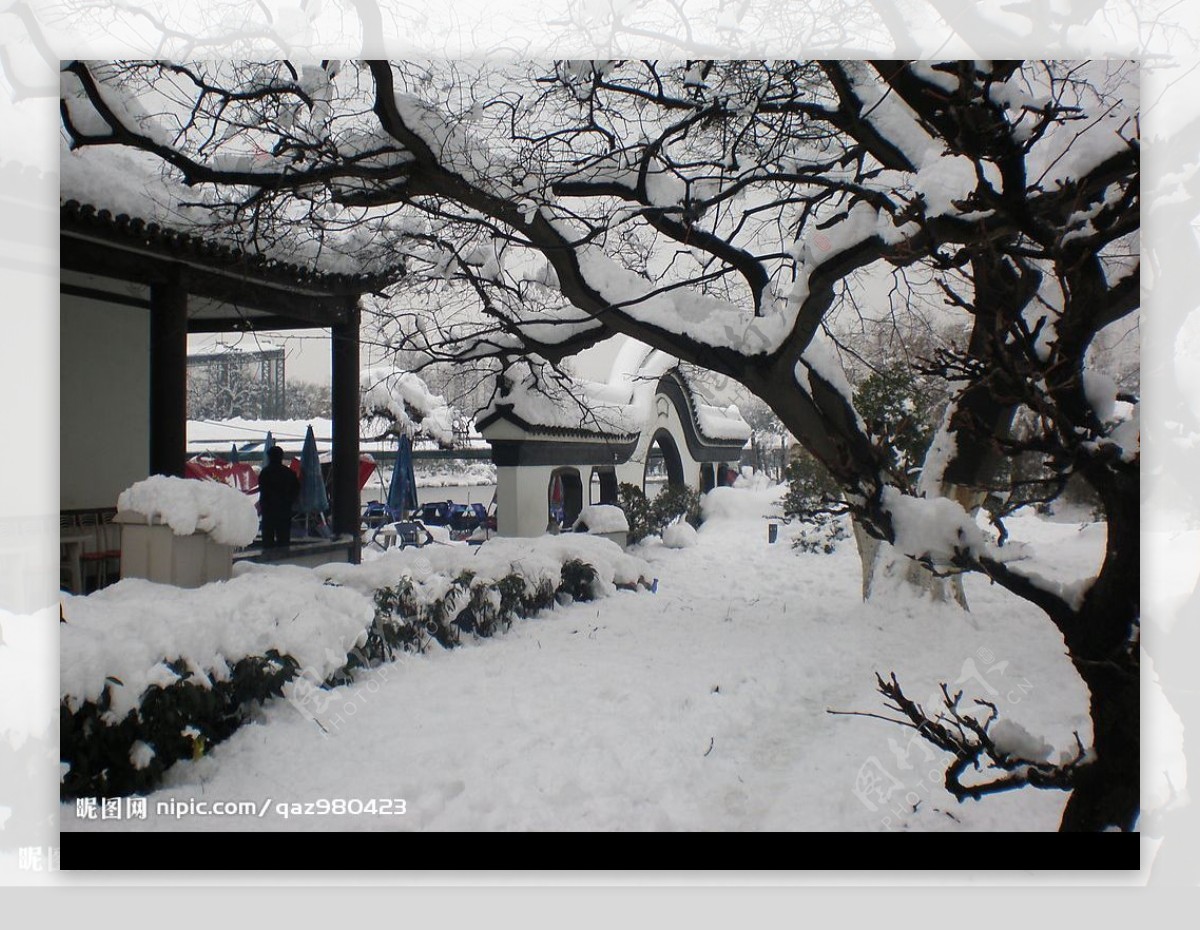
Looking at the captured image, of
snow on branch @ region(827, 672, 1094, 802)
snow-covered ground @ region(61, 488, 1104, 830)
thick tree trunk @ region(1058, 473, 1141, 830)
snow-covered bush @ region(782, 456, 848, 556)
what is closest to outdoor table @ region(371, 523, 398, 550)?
snow-covered ground @ region(61, 488, 1104, 830)

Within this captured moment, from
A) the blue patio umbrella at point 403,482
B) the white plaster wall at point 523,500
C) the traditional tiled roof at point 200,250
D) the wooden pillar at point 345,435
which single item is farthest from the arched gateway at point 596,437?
the traditional tiled roof at point 200,250

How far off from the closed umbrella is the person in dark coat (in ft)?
0.20

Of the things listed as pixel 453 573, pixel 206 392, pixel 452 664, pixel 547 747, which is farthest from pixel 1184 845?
pixel 206 392

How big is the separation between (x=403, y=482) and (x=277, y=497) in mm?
557

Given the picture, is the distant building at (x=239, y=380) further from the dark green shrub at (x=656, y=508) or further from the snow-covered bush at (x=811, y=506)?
the snow-covered bush at (x=811, y=506)

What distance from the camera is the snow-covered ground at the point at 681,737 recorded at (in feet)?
9.18

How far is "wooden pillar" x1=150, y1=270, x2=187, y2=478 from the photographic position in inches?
128

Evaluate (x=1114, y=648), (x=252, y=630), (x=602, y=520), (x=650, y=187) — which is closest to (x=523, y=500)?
(x=602, y=520)

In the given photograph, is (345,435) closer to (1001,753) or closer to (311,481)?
(311,481)

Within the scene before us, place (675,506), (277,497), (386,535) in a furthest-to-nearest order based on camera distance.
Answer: (675,506) → (386,535) → (277,497)

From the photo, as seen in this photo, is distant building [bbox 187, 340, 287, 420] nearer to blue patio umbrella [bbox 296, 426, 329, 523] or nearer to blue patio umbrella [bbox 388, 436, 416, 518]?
blue patio umbrella [bbox 296, 426, 329, 523]

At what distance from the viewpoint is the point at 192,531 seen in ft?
10.5

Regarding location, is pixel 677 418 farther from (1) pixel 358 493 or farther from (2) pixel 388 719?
(2) pixel 388 719

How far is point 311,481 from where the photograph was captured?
11.2 feet
